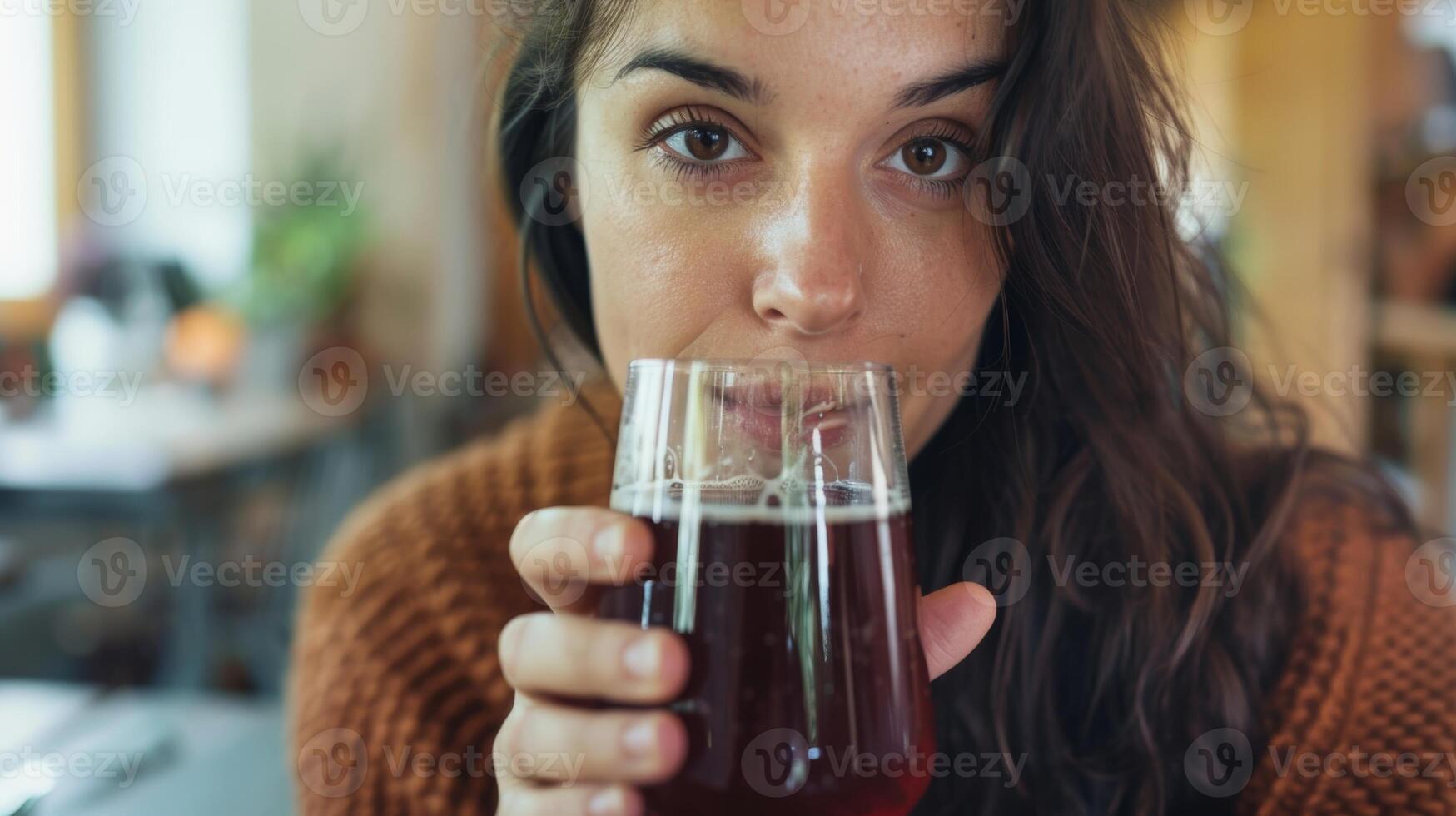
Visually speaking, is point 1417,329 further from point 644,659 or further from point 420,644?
point 644,659

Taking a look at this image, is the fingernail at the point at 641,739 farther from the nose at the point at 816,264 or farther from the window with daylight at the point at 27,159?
the window with daylight at the point at 27,159

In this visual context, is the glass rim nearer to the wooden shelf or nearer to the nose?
the nose

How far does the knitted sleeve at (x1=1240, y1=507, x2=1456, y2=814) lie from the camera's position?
0.96 meters

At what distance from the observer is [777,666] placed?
56 centimetres

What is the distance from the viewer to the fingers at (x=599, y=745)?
0.55 metres

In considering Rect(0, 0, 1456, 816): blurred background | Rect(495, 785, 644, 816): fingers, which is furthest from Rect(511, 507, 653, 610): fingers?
Rect(0, 0, 1456, 816): blurred background

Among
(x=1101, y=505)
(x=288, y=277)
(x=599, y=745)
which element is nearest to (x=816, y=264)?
(x=599, y=745)

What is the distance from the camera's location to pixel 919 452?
3.51ft

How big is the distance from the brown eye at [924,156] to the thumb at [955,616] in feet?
1.22

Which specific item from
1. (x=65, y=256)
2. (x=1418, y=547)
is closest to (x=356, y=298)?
(x=65, y=256)

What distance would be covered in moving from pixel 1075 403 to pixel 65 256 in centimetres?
438

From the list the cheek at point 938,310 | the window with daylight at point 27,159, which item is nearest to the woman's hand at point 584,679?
the cheek at point 938,310

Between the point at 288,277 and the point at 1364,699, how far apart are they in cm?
417

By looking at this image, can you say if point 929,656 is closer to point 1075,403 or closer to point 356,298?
point 1075,403
